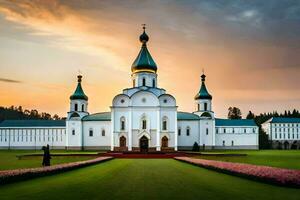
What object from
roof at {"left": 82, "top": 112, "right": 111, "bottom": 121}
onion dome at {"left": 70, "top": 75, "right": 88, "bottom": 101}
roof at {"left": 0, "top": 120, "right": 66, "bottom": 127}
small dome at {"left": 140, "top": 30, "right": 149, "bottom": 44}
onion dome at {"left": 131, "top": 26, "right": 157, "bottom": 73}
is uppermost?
small dome at {"left": 140, "top": 30, "right": 149, "bottom": 44}

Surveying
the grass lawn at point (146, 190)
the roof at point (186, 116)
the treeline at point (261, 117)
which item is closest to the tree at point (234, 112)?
the treeline at point (261, 117)

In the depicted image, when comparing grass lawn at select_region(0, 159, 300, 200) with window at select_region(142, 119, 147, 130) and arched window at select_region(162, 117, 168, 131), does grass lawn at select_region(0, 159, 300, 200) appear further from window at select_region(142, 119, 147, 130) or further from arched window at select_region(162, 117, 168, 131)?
arched window at select_region(162, 117, 168, 131)

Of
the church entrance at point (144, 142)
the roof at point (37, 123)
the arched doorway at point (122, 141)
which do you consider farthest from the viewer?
the roof at point (37, 123)

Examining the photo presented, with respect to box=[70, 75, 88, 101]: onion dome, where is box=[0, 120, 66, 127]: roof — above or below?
below

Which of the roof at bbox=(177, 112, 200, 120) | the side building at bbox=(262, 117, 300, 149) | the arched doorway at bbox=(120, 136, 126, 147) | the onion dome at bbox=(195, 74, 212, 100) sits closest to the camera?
the arched doorway at bbox=(120, 136, 126, 147)

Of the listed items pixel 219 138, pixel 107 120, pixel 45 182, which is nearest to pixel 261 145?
pixel 219 138

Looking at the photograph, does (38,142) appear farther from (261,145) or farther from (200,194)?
(200,194)

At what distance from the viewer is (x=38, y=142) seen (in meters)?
81.4

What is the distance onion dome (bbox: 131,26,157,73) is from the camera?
66.4 meters

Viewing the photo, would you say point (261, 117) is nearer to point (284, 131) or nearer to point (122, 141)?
point (284, 131)

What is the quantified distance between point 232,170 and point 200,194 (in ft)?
24.5

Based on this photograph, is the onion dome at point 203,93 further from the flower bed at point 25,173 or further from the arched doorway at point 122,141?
the flower bed at point 25,173

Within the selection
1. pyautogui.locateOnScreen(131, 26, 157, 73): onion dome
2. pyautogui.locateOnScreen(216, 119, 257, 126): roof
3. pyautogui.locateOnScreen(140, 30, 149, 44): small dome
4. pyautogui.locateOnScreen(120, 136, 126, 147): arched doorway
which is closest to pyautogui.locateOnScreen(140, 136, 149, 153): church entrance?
pyautogui.locateOnScreen(120, 136, 126, 147): arched doorway

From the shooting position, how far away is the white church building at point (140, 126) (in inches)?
2457
